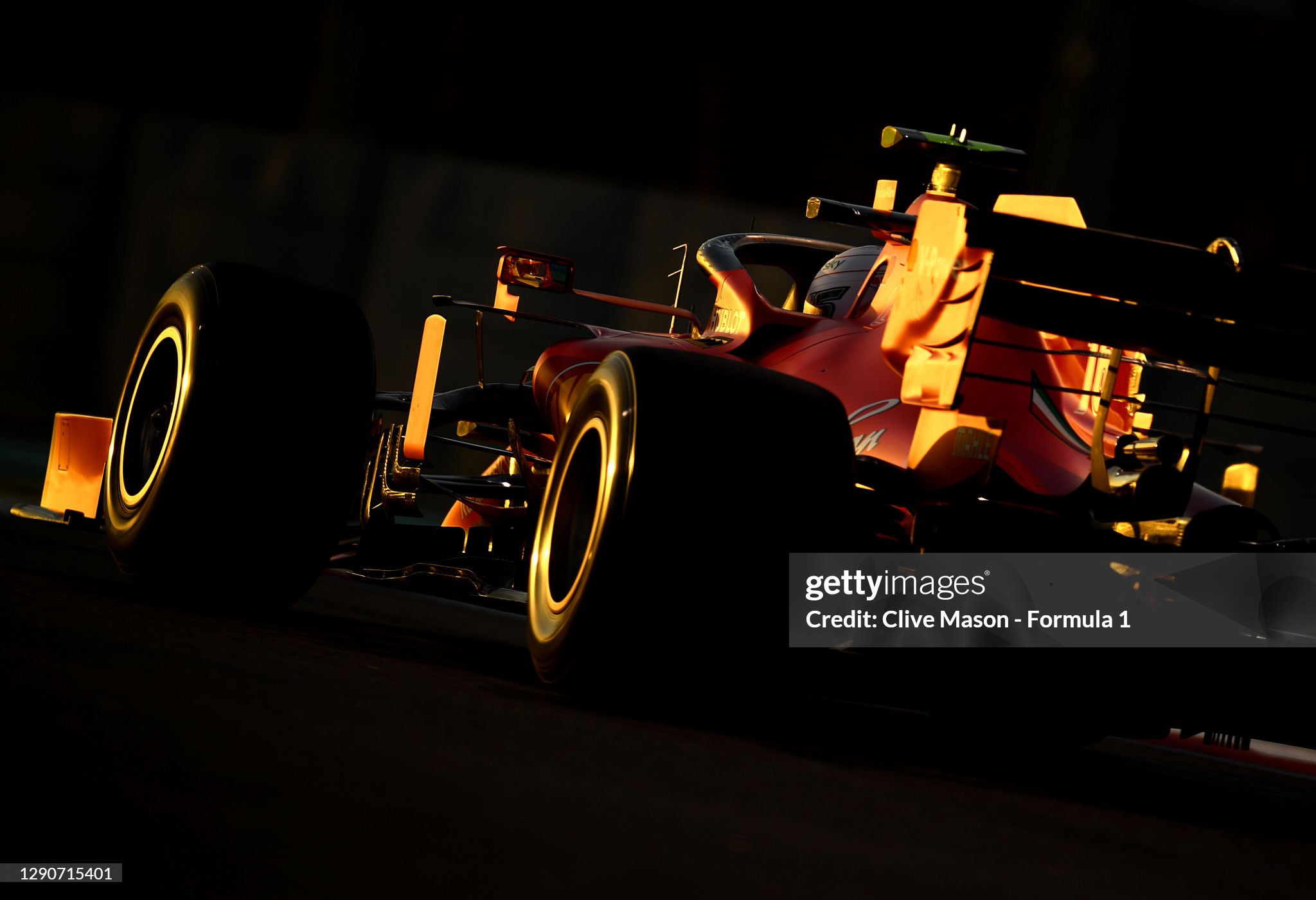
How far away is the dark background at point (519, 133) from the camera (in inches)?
488

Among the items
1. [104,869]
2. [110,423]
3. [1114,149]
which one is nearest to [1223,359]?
[104,869]

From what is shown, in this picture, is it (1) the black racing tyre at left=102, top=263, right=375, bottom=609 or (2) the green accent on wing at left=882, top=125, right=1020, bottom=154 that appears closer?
(2) the green accent on wing at left=882, top=125, right=1020, bottom=154

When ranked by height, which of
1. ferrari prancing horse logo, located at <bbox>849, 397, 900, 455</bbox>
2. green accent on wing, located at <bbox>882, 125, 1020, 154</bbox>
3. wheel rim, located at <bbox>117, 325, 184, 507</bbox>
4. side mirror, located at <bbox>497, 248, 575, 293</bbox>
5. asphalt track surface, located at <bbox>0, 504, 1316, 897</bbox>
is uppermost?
green accent on wing, located at <bbox>882, 125, 1020, 154</bbox>

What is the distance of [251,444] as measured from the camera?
4.42 metres

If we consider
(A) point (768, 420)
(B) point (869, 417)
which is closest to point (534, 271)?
(B) point (869, 417)

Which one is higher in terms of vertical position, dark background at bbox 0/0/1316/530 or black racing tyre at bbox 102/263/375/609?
dark background at bbox 0/0/1316/530

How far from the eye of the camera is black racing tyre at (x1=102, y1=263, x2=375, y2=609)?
4402 mm

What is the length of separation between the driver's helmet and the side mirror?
0.80 m

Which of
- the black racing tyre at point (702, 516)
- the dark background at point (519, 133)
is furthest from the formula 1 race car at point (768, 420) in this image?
the dark background at point (519, 133)

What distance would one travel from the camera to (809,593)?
3316mm

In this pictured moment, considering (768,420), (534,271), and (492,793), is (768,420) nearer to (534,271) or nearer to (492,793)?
(492,793)

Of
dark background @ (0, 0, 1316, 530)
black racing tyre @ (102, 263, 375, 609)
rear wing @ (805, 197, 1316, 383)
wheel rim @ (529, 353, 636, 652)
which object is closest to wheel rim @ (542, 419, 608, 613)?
wheel rim @ (529, 353, 636, 652)

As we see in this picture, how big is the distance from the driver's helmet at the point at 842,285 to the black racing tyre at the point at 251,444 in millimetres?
1435

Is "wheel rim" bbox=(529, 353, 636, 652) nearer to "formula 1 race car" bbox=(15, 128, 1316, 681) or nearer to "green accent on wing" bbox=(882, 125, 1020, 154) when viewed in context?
"formula 1 race car" bbox=(15, 128, 1316, 681)
